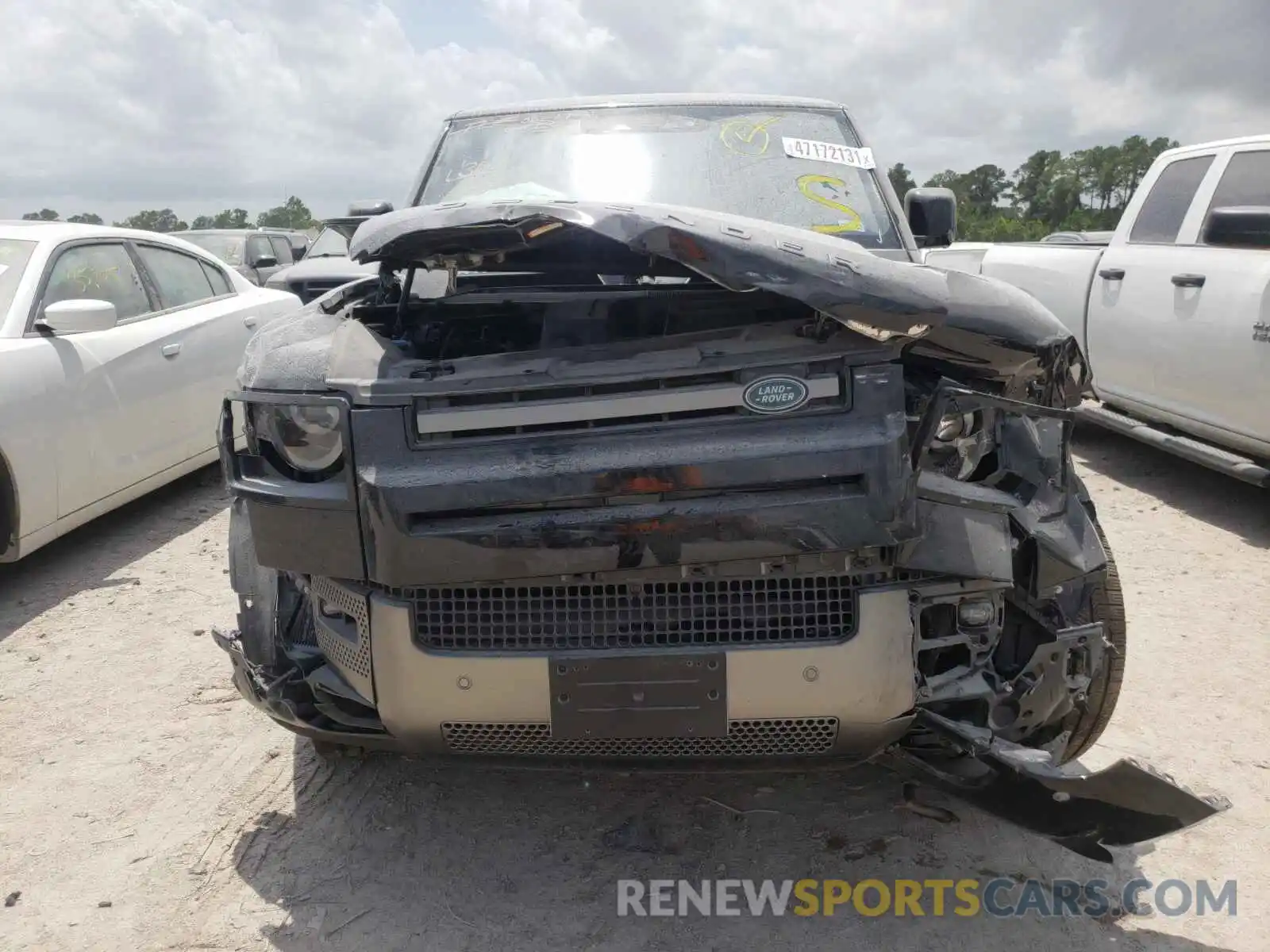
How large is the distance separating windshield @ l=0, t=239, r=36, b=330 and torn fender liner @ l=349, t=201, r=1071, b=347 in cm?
320

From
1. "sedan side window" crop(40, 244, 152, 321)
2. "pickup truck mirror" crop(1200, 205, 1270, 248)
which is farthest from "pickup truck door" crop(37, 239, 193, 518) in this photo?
"pickup truck mirror" crop(1200, 205, 1270, 248)

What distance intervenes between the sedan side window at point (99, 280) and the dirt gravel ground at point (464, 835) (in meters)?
1.86

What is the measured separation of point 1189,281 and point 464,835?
4818mm

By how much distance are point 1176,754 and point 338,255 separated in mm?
10479

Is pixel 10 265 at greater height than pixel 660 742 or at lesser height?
greater

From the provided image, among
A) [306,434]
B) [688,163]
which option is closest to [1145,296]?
[688,163]

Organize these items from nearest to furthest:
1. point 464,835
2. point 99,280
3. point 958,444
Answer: point 958,444 < point 464,835 < point 99,280

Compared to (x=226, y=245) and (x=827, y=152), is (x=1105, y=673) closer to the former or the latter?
(x=827, y=152)

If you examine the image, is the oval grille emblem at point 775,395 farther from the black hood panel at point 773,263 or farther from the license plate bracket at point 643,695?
the license plate bracket at point 643,695

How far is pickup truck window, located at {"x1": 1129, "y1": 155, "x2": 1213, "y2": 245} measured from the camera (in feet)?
19.5

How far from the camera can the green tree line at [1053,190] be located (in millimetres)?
34281

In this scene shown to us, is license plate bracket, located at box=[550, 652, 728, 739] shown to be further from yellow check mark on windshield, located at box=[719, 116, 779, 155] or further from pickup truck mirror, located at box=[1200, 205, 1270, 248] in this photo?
pickup truck mirror, located at box=[1200, 205, 1270, 248]

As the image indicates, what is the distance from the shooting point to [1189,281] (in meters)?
5.55

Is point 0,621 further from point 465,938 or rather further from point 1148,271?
point 1148,271
